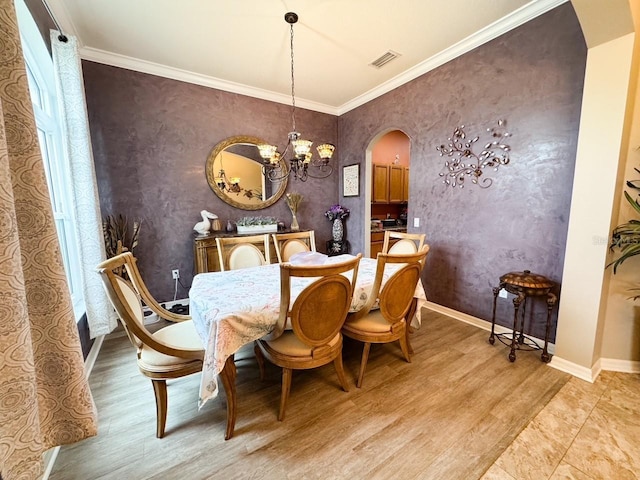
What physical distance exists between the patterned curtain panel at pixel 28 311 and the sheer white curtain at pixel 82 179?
64.7 inches

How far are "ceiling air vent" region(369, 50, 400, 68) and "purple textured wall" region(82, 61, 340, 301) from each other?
1.68 meters

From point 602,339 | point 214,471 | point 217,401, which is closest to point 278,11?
point 217,401

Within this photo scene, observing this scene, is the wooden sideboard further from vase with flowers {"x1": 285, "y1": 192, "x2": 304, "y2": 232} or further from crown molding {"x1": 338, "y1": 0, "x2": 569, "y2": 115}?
crown molding {"x1": 338, "y1": 0, "x2": 569, "y2": 115}

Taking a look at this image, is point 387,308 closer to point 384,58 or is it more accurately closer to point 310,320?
point 310,320

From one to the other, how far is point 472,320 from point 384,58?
3.22 metres

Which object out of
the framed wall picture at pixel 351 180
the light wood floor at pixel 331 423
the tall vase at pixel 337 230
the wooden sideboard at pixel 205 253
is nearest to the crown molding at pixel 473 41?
the framed wall picture at pixel 351 180

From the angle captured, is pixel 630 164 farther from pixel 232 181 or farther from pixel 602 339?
pixel 232 181

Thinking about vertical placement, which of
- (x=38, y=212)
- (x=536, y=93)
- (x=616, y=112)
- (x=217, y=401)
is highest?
(x=536, y=93)

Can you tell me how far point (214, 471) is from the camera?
4.38ft

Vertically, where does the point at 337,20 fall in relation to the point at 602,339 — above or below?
above

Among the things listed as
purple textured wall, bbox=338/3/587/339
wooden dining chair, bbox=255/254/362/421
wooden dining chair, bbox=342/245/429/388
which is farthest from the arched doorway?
wooden dining chair, bbox=255/254/362/421

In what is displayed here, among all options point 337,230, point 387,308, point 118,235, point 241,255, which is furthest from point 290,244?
point 118,235

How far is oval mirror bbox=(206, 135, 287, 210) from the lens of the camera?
3662 millimetres

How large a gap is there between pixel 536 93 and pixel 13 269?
140 inches
